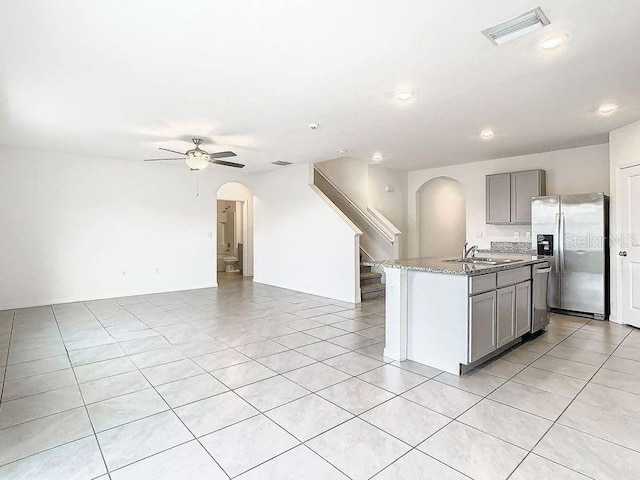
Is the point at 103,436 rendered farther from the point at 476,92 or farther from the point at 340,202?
the point at 340,202

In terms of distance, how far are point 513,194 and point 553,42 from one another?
162 inches

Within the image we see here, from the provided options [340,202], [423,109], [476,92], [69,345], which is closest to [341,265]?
[340,202]

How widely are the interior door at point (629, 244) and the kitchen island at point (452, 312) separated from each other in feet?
6.50

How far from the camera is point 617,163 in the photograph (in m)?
4.64

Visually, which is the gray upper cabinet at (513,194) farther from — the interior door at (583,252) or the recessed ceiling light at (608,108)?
the recessed ceiling light at (608,108)

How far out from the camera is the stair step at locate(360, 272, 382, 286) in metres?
6.64

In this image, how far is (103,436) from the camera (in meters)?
2.14

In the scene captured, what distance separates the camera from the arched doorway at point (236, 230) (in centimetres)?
964

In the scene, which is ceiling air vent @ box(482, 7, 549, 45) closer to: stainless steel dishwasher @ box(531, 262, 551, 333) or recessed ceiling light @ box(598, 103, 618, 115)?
recessed ceiling light @ box(598, 103, 618, 115)

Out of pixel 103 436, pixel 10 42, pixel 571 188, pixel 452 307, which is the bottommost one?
pixel 103 436

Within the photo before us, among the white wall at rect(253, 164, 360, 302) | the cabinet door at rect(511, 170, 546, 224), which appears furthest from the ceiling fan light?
the cabinet door at rect(511, 170, 546, 224)

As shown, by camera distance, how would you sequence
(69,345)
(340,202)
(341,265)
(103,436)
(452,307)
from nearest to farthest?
(103,436) → (452,307) → (69,345) → (341,265) → (340,202)

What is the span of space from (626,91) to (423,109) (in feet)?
6.19

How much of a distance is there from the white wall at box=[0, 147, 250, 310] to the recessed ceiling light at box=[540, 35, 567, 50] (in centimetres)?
651
